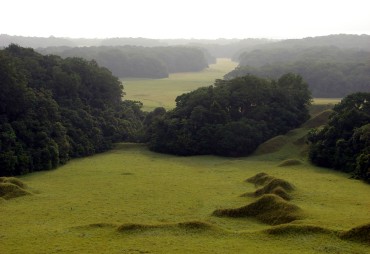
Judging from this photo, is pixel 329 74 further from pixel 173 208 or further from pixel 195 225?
pixel 195 225

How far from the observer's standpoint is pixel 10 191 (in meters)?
36.9

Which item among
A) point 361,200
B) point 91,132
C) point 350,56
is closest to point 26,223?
point 361,200

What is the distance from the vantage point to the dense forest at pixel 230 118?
56.4 meters

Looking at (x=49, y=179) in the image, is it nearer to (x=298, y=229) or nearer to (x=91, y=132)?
(x=91, y=132)

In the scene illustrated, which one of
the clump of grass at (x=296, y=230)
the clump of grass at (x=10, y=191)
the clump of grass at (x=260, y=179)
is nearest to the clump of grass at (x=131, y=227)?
the clump of grass at (x=296, y=230)

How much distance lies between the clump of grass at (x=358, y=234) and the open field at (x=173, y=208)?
0.24 meters

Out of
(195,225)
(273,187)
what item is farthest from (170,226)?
(273,187)

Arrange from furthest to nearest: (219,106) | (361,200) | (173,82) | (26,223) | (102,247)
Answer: (173,82) → (219,106) → (361,200) → (26,223) → (102,247)

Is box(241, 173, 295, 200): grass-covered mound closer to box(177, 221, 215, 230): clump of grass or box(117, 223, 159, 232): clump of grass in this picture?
box(177, 221, 215, 230): clump of grass

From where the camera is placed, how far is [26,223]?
2942cm

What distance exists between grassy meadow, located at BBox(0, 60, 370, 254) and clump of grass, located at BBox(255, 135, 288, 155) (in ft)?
0.41

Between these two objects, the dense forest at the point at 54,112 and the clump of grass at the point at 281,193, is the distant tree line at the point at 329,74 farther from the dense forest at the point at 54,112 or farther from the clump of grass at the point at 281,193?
the clump of grass at the point at 281,193

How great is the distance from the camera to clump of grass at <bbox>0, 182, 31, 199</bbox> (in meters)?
36.5

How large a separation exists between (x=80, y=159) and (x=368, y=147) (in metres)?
31.5
